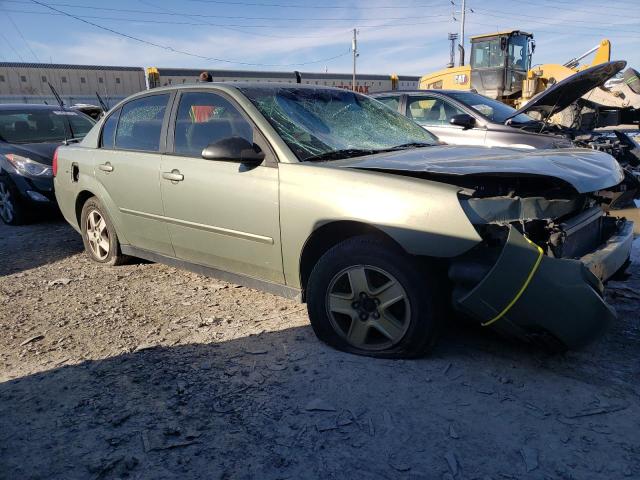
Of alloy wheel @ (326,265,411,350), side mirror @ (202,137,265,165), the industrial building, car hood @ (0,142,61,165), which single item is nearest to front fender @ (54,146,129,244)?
side mirror @ (202,137,265,165)

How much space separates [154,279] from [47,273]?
113 cm

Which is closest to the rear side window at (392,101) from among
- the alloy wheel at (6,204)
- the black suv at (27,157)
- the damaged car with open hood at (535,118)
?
the damaged car with open hood at (535,118)

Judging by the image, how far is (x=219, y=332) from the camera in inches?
136

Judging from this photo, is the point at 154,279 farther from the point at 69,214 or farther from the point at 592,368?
the point at 592,368

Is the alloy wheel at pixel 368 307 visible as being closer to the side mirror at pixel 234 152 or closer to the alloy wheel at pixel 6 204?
the side mirror at pixel 234 152

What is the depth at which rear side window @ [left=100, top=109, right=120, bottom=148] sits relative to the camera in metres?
4.66

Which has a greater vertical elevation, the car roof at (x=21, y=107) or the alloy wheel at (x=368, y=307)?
the car roof at (x=21, y=107)

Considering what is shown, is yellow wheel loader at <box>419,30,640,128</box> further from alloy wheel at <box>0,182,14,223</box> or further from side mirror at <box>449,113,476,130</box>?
alloy wheel at <box>0,182,14,223</box>

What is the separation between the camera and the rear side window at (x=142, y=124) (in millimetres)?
4141

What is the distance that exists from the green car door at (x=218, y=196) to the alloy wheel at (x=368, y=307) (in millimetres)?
483

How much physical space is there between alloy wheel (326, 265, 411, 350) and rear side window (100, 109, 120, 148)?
2.77 m

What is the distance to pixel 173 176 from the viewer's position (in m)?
3.80

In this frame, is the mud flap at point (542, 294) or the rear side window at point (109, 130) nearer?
the mud flap at point (542, 294)

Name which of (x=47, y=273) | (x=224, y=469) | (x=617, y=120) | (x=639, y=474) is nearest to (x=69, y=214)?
(x=47, y=273)
